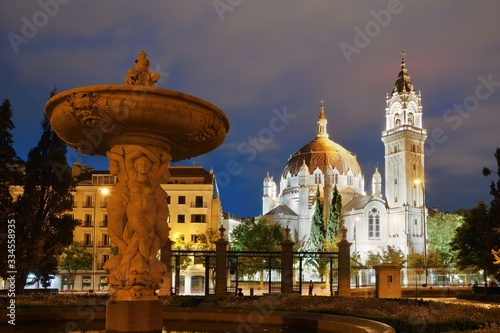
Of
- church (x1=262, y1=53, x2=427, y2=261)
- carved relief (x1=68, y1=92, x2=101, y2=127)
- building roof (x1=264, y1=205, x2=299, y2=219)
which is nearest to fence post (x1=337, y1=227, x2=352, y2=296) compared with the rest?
carved relief (x1=68, y1=92, x2=101, y2=127)

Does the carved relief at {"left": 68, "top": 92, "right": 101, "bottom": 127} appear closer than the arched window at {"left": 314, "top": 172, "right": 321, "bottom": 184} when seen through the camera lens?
Yes

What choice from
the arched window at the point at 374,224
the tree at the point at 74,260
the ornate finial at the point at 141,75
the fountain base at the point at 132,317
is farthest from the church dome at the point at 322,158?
the fountain base at the point at 132,317

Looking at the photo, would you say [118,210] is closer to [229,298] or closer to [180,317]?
[180,317]

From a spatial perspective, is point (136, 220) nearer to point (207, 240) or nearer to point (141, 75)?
point (141, 75)

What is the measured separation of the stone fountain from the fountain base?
0.02 meters

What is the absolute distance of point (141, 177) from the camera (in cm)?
1064

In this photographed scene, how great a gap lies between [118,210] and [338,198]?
7112 centimetres

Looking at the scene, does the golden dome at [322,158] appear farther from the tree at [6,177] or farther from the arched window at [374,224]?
the tree at [6,177]

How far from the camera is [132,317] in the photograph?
32.6 feet

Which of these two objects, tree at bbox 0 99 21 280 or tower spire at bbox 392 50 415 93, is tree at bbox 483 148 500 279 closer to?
tree at bbox 0 99 21 280

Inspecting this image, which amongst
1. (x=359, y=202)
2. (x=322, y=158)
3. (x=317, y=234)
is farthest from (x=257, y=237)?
(x=322, y=158)

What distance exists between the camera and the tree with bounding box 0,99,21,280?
22.5 m

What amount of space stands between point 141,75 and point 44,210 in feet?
50.2

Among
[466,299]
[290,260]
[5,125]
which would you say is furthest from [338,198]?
[5,125]
